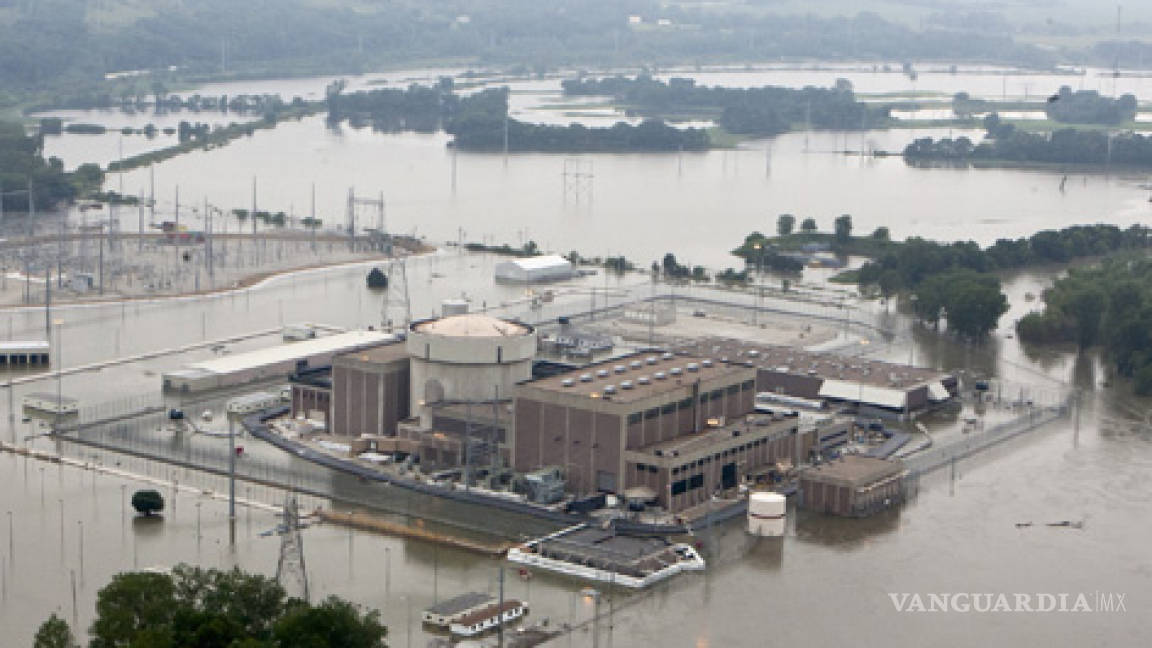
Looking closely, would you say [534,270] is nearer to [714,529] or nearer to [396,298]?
[396,298]

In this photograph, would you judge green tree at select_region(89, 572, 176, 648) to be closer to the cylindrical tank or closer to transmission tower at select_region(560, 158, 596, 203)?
the cylindrical tank

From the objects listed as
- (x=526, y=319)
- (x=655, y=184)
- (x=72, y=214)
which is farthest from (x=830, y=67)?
(x=526, y=319)

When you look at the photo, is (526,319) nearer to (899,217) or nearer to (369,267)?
(369,267)

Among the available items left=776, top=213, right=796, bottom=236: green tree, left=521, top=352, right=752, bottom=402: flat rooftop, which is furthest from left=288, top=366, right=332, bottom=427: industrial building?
left=776, top=213, right=796, bottom=236: green tree

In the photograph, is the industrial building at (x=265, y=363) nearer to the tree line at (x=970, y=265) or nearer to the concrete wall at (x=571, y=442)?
the concrete wall at (x=571, y=442)

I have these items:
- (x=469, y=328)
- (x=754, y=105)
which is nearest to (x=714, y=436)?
(x=469, y=328)
